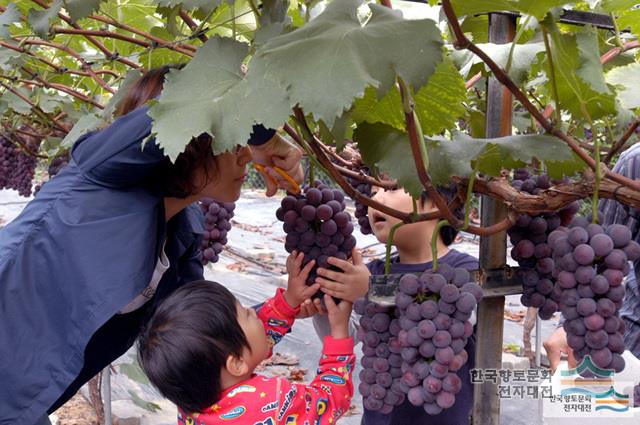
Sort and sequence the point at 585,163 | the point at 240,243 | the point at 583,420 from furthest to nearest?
the point at 240,243, the point at 583,420, the point at 585,163

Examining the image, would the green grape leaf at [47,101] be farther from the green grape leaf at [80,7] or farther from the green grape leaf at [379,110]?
the green grape leaf at [379,110]

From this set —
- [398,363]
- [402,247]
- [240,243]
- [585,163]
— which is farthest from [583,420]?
[240,243]

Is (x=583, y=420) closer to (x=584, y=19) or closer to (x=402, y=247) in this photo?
(x=402, y=247)

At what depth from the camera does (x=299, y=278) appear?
1392 mm

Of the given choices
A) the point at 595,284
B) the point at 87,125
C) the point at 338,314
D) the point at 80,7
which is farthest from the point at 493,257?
the point at 87,125

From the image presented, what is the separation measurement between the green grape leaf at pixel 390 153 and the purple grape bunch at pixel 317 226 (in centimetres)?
38

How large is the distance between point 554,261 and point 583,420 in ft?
2.80

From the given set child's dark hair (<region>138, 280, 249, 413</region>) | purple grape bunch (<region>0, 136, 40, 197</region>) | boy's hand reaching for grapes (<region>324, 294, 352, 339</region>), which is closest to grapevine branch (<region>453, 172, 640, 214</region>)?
boy's hand reaching for grapes (<region>324, 294, 352, 339</region>)

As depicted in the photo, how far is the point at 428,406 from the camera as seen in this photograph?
1011mm

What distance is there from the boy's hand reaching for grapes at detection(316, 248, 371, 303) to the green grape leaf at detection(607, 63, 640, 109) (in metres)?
0.55

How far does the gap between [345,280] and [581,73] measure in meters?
0.61

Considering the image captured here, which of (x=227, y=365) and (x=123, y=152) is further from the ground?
(x=123, y=152)

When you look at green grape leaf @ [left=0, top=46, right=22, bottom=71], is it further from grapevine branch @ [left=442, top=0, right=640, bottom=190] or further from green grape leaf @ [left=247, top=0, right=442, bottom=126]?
grapevine branch @ [left=442, top=0, right=640, bottom=190]

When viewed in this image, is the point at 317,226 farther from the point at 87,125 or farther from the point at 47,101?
the point at 47,101
